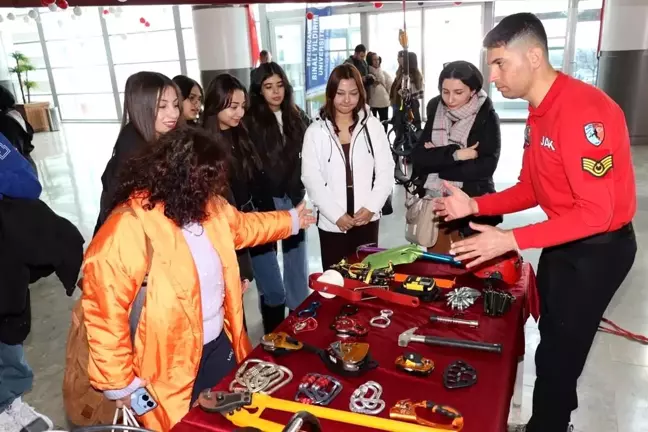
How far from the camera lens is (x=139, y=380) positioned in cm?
136

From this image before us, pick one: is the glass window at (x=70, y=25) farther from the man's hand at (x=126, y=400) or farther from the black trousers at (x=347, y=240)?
the man's hand at (x=126, y=400)

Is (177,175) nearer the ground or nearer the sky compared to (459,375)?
nearer the sky

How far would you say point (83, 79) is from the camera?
39.8 feet

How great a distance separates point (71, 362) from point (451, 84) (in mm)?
1928

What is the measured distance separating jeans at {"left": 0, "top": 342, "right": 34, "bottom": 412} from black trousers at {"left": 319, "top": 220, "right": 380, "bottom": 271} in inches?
54.3

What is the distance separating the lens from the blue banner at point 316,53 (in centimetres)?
712

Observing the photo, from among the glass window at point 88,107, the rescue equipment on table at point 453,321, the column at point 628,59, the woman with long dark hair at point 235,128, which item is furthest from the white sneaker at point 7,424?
the glass window at point 88,107

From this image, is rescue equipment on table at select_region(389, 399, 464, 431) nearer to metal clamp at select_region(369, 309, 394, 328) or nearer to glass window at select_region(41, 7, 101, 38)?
metal clamp at select_region(369, 309, 394, 328)

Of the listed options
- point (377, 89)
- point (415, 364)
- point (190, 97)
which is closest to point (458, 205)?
point (415, 364)

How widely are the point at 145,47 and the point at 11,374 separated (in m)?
10.6

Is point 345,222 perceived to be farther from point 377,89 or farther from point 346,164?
point 377,89

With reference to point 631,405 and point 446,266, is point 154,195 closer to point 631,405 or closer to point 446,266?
point 446,266

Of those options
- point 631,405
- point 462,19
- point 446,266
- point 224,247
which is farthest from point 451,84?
point 462,19

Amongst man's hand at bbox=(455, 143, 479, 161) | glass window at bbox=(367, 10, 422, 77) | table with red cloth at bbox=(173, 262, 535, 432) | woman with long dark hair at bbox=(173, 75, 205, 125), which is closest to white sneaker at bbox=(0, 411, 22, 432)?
table with red cloth at bbox=(173, 262, 535, 432)
